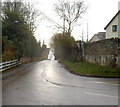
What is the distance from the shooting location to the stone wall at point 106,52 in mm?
18000

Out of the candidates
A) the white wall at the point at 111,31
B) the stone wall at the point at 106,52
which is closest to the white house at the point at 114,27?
the white wall at the point at 111,31

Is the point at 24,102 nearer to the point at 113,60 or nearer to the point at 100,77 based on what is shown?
the point at 100,77

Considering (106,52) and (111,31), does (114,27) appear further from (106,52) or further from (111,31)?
(106,52)

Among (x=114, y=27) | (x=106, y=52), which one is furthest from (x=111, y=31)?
(x=106, y=52)

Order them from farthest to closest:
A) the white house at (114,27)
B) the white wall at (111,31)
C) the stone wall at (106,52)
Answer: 1. the white wall at (111,31)
2. the white house at (114,27)
3. the stone wall at (106,52)

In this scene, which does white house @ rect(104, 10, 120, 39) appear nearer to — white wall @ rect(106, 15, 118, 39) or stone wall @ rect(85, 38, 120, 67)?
white wall @ rect(106, 15, 118, 39)

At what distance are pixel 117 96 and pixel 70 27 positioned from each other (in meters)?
37.8

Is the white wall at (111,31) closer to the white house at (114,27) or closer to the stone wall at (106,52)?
the white house at (114,27)

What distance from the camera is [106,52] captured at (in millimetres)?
20047

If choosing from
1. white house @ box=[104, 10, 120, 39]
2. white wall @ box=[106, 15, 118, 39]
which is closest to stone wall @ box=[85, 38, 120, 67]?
white house @ box=[104, 10, 120, 39]

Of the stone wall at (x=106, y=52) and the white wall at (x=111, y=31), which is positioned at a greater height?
the white wall at (x=111, y=31)

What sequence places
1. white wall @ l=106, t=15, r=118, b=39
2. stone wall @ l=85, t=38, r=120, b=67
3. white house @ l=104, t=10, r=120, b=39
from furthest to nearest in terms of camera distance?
white wall @ l=106, t=15, r=118, b=39 < white house @ l=104, t=10, r=120, b=39 < stone wall @ l=85, t=38, r=120, b=67

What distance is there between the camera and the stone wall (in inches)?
709

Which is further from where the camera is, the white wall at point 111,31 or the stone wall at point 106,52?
the white wall at point 111,31
